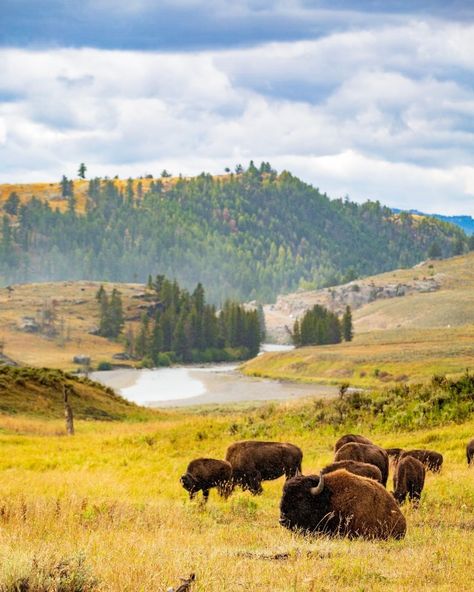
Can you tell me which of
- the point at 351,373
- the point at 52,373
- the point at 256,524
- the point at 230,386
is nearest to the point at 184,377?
the point at 230,386

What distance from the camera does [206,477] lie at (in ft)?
63.2

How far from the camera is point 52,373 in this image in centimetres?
6281

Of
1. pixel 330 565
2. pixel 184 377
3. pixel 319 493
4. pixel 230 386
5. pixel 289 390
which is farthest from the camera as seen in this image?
pixel 184 377

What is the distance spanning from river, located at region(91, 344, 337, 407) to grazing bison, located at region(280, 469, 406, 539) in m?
79.6

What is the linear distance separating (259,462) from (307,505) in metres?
7.17

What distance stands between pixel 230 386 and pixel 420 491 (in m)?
119

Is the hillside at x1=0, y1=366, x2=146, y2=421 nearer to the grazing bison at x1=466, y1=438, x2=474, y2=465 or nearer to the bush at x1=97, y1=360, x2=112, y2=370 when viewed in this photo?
the grazing bison at x1=466, y1=438, x2=474, y2=465

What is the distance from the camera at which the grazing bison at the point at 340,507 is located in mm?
12953

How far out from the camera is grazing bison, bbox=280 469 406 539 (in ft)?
42.5

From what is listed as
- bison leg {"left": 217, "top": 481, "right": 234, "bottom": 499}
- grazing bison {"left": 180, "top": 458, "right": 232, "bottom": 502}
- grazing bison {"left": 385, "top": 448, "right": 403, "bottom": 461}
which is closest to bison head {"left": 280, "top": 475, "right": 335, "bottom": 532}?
grazing bison {"left": 180, "top": 458, "right": 232, "bottom": 502}

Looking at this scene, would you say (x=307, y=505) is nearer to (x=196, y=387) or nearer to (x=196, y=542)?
(x=196, y=542)

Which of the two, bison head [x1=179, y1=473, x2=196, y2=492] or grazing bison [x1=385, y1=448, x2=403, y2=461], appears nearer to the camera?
bison head [x1=179, y1=473, x2=196, y2=492]

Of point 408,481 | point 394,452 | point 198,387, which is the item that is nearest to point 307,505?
point 408,481

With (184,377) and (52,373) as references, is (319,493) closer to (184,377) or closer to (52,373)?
(52,373)
